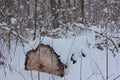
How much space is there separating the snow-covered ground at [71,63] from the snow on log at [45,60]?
0.06 meters

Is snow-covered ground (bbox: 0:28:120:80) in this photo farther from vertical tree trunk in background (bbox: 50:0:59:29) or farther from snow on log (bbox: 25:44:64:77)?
vertical tree trunk in background (bbox: 50:0:59:29)

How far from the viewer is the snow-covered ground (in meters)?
3.68

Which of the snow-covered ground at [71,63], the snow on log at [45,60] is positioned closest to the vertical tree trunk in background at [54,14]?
the snow-covered ground at [71,63]

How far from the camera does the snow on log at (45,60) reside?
3.90 m

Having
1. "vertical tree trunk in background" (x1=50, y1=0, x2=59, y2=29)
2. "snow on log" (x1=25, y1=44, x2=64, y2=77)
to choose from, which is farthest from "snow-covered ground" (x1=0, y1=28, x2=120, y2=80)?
"vertical tree trunk in background" (x1=50, y1=0, x2=59, y2=29)

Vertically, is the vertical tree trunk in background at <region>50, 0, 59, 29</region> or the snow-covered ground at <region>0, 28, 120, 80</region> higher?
the vertical tree trunk in background at <region>50, 0, 59, 29</region>

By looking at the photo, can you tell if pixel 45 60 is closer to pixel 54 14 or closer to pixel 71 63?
pixel 71 63

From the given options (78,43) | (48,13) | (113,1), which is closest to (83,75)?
(78,43)

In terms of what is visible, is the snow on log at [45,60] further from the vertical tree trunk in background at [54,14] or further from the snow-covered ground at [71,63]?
the vertical tree trunk in background at [54,14]

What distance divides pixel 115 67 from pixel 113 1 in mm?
3757

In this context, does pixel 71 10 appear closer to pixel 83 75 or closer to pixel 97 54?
pixel 97 54

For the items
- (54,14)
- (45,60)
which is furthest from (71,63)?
(54,14)

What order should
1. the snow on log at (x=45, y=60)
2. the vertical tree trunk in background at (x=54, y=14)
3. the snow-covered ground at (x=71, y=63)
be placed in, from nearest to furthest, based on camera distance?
the snow-covered ground at (x=71, y=63) → the snow on log at (x=45, y=60) → the vertical tree trunk in background at (x=54, y=14)

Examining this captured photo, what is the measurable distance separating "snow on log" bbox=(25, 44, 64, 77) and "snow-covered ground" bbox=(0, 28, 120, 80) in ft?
0.18
